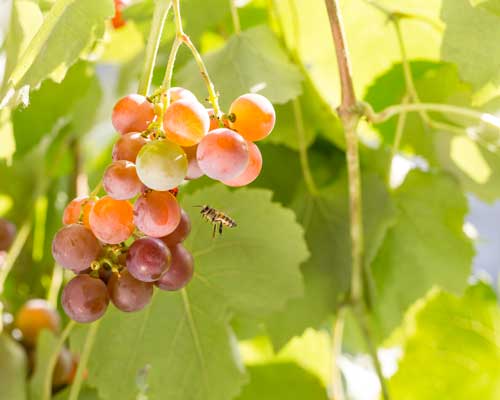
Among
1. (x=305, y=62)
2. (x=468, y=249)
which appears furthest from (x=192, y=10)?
(x=468, y=249)

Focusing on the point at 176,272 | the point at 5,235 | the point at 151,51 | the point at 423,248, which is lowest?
the point at 423,248

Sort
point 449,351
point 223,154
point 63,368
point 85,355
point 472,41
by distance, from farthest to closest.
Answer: point 449,351, point 63,368, point 85,355, point 472,41, point 223,154

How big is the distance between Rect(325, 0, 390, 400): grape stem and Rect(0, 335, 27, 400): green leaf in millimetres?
295

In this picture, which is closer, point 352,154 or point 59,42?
point 59,42

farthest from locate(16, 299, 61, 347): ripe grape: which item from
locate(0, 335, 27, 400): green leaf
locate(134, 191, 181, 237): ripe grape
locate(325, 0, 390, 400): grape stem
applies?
locate(134, 191, 181, 237): ripe grape

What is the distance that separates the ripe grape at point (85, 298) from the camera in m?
0.38

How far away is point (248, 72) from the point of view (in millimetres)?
506

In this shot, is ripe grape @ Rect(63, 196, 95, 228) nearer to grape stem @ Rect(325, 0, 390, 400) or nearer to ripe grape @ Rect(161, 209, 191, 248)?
ripe grape @ Rect(161, 209, 191, 248)

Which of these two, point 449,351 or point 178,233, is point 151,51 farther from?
point 449,351

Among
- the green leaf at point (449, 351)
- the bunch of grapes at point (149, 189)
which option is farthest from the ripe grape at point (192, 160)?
the green leaf at point (449, 351)

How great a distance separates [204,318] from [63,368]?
173 millimetres

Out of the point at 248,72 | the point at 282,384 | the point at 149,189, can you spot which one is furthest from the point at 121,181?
the point at 282,384

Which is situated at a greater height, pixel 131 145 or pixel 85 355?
pixel 131 145

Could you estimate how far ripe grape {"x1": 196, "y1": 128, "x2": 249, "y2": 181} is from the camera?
12.7 inches
